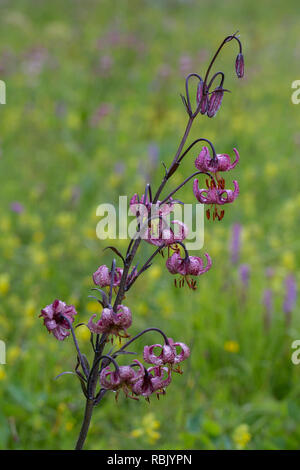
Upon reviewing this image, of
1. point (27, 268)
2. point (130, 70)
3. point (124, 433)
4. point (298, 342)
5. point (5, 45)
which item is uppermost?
point (5, 45)

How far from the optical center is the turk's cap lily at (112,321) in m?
1.12

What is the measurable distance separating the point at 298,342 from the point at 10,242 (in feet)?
6.09

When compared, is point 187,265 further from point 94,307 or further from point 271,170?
point 271,170

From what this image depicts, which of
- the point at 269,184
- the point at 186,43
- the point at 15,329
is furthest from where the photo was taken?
the point at 186,43

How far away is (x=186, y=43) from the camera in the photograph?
27.8 feet

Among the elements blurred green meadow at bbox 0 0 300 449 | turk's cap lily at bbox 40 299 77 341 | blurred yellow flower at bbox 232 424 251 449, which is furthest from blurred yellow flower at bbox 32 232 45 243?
turk's cap lily at bbox 40 299 77 341

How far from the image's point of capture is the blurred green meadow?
2.28 metres

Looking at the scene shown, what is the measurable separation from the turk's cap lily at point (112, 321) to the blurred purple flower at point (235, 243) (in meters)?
2.04

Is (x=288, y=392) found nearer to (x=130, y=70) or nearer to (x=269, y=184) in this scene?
(x=269, y=184)

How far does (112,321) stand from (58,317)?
7.9 inches

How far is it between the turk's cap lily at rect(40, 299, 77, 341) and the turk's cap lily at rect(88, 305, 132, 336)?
0.13m

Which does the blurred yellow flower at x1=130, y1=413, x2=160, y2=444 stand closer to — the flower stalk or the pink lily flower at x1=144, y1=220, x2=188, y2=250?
the flower stalk

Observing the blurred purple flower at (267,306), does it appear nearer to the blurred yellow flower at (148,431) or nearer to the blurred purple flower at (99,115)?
the blurred yellow flower at (148,431)

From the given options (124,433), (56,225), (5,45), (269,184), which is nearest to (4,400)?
(124,433)
